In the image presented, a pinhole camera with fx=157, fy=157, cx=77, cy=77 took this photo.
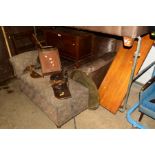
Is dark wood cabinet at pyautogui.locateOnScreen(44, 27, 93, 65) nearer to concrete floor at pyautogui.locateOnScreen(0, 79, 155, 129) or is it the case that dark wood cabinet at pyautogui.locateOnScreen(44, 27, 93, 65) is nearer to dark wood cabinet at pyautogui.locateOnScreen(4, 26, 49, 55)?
dark wood cabinet at pyautogui.locateOnScreen(4, 26, 49, 55)

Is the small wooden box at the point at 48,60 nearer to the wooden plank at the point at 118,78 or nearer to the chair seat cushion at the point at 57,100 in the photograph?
the chair seat cushion at the point at 57,100

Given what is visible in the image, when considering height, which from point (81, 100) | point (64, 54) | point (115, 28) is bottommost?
point (81, 100)

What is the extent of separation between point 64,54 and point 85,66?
1.56 feet

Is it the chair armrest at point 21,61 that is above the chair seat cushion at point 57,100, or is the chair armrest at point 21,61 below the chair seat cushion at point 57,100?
above

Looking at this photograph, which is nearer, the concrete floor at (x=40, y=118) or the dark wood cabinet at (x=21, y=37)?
the concrete floor at (x=40, y=118)

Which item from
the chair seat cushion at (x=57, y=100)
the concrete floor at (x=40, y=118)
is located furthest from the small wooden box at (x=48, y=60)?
the concrete floor at (x=40, y=118)

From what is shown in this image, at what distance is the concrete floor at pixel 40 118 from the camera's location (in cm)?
219

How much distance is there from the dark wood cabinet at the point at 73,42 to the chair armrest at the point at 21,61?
0.48m

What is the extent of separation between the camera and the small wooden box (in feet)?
7.97

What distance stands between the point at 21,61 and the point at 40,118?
1005 millimetres

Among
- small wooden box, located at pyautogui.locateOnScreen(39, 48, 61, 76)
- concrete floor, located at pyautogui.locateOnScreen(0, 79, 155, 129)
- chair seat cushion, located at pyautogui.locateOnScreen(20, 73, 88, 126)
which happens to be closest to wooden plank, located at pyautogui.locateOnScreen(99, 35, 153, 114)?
concrete floor, located at pyautogui.locateOnScreen(0, 79, 155, 129)
